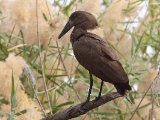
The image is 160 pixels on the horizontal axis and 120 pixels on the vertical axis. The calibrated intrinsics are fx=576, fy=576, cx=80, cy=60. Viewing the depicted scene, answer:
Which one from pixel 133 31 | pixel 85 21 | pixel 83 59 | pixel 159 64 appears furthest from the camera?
pixel 133 31

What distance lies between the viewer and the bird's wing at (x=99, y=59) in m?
2.13

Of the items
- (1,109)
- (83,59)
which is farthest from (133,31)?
(83,59)

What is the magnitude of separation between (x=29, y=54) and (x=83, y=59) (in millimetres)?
1205

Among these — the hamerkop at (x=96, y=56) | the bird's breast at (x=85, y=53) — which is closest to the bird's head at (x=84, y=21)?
the hamerkop at (x=96, y=56)

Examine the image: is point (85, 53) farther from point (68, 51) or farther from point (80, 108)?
point (68, 51)

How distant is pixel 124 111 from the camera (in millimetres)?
3113

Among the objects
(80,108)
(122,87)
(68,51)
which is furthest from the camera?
(68,51)

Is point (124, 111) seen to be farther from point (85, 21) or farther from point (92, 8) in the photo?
point (85, 21)

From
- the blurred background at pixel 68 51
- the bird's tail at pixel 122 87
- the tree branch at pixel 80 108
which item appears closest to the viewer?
the bird's tail at pixel 122 87

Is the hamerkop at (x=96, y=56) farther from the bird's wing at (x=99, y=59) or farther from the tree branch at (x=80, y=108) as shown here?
the tree branch at (x=80, y=108)

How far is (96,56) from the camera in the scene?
2195 millimetres

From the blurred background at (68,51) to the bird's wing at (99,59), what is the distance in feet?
1.66

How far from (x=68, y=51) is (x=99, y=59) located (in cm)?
122

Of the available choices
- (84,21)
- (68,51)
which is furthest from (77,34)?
(68,51)
